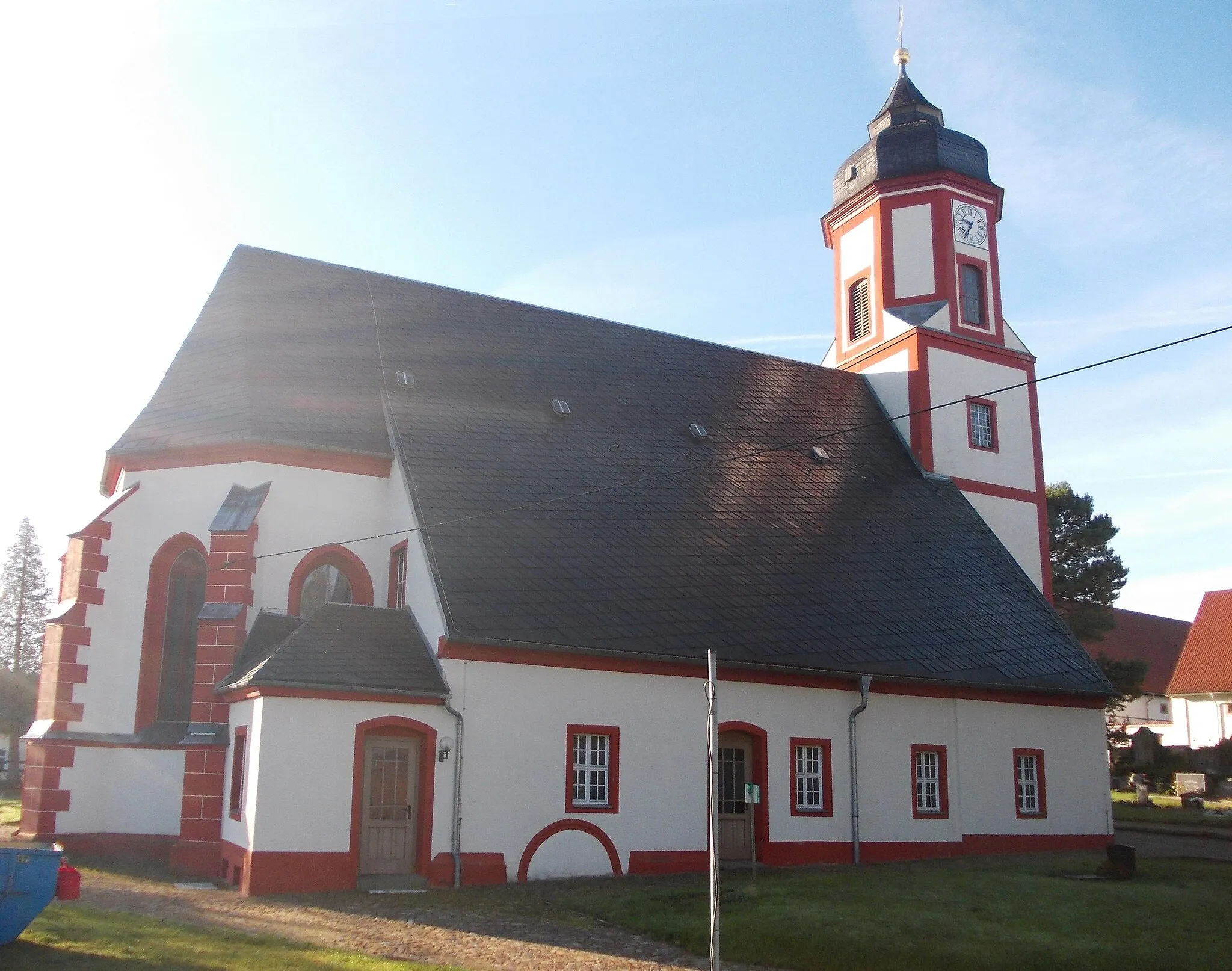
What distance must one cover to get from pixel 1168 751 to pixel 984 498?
15513mm

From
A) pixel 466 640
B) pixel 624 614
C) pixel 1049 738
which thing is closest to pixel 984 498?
pixel 1049 738

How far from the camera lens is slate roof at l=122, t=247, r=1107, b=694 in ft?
59.5

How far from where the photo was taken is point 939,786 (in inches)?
795

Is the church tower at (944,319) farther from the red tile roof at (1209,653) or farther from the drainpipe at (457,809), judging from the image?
the red tile roof at (1209,653)

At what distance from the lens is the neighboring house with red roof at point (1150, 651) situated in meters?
57.3

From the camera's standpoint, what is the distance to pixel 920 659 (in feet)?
65.5

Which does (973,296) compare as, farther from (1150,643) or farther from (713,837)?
(1150,643)

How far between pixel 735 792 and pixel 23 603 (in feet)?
170

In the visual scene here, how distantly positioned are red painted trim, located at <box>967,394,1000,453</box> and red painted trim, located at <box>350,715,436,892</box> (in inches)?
622

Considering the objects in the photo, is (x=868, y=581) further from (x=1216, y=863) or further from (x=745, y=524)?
(x=1216, y=863)

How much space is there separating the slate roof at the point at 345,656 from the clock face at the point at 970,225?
54.4 feet

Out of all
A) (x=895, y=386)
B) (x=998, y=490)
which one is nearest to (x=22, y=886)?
(x=895, y=386)

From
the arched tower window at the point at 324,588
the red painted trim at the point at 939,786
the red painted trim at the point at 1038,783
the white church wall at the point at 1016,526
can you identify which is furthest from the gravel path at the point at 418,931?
the white church wall at the point at 1016,526

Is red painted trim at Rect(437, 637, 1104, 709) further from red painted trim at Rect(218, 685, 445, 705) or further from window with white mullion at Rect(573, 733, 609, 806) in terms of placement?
window with white mullion at Rect(573, 733, 609, 806)
